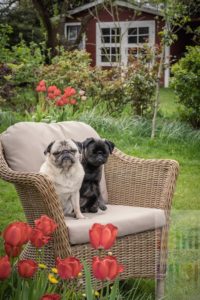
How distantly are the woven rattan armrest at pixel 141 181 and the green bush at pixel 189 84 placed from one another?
6.02m

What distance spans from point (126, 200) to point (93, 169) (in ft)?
1.71

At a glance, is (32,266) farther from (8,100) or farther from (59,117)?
(8,100)

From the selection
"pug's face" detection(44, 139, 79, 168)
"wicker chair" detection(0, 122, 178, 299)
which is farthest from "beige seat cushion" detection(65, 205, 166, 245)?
A: "pug's face" detection(44, 139, 79, 168)

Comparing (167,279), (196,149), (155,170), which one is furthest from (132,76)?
(167,279)

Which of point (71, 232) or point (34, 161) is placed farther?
point (34, 161)

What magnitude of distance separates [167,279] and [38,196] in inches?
54.7

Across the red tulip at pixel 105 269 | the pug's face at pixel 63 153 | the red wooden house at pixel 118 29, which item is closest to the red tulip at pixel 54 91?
the pug's face at pixel 63 153

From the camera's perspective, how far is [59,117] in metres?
8.99

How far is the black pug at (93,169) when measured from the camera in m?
4.14

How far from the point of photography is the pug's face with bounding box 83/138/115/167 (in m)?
4.13

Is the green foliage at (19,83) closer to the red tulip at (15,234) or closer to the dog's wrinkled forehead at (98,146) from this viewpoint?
the dog's wrinkled forehead at (98,146)

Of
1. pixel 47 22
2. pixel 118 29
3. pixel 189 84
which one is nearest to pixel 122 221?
pixel 189 84

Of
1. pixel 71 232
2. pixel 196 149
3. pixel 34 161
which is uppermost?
A: pixel 34 161

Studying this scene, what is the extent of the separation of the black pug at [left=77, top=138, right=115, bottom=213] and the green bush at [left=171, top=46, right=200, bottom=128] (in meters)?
6.47
